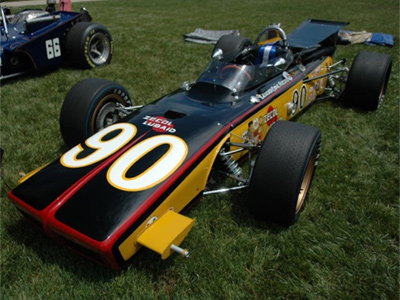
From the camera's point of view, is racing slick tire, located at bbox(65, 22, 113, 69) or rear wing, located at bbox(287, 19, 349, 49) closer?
Answer: rear wing, located at bbox(287, 19, 349, 49)

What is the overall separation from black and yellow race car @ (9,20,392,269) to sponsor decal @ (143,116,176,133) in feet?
0.03

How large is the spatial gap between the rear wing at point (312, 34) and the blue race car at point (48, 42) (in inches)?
150

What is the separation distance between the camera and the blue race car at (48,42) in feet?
20.2

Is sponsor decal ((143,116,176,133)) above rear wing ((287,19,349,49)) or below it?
below

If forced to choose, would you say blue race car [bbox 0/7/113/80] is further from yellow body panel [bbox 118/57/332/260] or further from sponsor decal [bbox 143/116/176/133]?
yellow body panel [bbox 118/57/332/260]

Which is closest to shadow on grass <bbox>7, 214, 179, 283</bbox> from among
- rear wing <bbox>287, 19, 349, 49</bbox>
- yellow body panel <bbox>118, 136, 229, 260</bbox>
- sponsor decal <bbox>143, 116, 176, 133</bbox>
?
yellow body panel <bbox>118, 136, 229, 260</bbox>

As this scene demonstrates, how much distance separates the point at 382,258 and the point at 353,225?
0.38 meters

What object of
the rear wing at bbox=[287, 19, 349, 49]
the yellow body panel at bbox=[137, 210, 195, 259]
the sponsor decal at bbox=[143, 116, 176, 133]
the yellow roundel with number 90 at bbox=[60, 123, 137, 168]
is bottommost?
the yellow body panel at bbox=[137, 210, 195, 259]

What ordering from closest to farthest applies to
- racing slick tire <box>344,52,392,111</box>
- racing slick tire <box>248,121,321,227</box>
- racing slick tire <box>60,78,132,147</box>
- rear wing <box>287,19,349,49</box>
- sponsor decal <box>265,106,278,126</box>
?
racing slick tire <box>248,121,321,227</box> < racing slick tire <box>60,78,132,147</box> < sponsor decal <box>265,106,278,126</box> < racing slick tire <box>344,52,392,111</box> < rear wing <box>287,19,349,49</box>

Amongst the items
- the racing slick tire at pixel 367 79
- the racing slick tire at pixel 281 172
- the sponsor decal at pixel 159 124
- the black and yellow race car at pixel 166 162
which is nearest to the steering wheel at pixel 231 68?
the black and yellow race car at pixel 166 162

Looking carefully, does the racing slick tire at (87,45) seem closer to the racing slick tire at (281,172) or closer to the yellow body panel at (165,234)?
the racing slick tire at (281,172)

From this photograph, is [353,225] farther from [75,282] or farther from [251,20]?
[251,20]

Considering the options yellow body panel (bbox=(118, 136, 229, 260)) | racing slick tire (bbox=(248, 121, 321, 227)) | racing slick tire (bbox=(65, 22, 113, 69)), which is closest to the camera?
yellow body panel (bbox=(118, 136, 229, 260))

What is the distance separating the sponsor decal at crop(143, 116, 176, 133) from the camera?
3.01 meters
